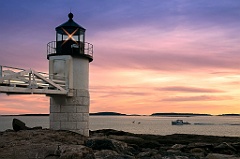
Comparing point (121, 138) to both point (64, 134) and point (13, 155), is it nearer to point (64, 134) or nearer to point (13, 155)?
point (64, 134)

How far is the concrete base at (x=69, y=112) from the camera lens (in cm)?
2217

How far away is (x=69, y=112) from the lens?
22.2 meters

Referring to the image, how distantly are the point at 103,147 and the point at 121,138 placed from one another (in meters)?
7.22

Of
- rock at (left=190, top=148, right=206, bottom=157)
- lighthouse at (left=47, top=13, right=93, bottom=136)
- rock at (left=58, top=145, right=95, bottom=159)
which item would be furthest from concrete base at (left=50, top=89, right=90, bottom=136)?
rock at (left=190, top=148, right=206, bottom=157)

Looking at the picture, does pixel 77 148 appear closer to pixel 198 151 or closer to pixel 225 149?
pixel 198 151

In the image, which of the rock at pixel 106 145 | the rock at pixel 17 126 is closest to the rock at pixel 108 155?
the rock at pixel 106 145

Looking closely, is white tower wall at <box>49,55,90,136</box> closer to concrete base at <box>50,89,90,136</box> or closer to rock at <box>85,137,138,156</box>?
concrete base at <box>50,89,90,136</box>

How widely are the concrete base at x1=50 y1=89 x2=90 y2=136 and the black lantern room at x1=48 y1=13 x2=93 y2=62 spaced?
8.22 ft

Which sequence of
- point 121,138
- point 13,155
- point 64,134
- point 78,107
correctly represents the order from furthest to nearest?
point 121,138 → point 78,107 → point 64,134 → point 13,155

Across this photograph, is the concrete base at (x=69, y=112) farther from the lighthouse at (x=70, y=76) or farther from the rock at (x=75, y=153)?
the rock at (x=75, y=153)

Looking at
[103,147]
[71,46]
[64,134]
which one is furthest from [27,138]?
[71,46]

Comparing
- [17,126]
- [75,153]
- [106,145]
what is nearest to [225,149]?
[106,145]

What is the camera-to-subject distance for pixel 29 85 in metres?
19.0

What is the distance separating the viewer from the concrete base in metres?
22.2
